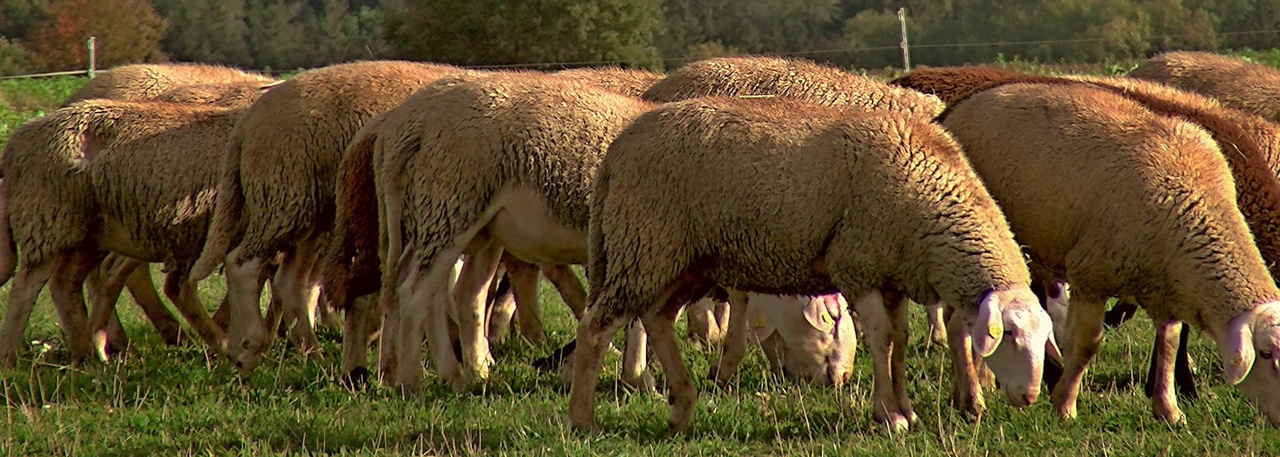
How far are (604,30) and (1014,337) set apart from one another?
120 feet

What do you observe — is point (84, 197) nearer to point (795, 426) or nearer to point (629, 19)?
point (795, 426)

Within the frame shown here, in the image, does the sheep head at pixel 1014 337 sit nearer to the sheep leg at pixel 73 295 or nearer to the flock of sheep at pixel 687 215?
the flock of sheep at pixel 687 215

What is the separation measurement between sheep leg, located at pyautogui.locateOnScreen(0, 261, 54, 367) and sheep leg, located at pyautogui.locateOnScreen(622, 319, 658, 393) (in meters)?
3.29

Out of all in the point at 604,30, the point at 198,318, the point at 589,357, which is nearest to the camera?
the point at 589,357

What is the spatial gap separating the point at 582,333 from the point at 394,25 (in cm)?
3505

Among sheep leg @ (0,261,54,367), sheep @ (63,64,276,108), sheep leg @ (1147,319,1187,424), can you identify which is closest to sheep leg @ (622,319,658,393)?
sheep leg @ (1147,319,1187,424)

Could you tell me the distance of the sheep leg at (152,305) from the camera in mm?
9945

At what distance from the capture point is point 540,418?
274 inches

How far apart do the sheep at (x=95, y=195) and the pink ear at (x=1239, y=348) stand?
536 cm

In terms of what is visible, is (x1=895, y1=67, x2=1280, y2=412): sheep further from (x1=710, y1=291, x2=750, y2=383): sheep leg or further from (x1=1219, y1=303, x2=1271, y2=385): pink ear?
(x1=710, y1=291, x2=750, y2=383): sheep leg

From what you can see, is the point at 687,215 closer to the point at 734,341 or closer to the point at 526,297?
the point at 734,341

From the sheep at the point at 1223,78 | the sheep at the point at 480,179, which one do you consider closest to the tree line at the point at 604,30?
the sheep at the point at 1223,78

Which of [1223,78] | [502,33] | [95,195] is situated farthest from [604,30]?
[95,195]

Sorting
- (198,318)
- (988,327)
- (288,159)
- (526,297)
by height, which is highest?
(988,327)
